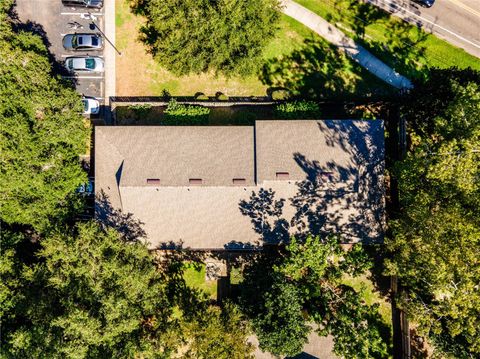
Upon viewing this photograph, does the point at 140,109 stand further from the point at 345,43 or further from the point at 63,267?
the point at 345,43

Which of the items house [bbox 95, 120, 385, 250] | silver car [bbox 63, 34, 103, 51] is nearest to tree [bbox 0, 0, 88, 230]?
house [bbox 95, 120, 385, 250]

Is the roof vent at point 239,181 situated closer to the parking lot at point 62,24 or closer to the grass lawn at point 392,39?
the parking lot at point 62,24

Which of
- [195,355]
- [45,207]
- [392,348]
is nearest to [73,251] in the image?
[45,207]

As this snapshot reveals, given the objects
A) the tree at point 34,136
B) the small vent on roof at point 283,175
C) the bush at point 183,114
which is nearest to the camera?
the tree at point 34,136

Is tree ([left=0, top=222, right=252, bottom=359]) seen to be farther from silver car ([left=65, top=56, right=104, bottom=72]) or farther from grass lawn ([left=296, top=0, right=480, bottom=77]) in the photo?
grass lawn ([left=296, top=0, right=480, bottom=77])

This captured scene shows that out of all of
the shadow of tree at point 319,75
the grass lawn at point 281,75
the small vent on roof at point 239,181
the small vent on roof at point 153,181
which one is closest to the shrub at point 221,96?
the grass lawn at point 281,75

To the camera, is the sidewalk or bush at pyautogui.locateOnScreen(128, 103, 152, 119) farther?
the sidewalk
